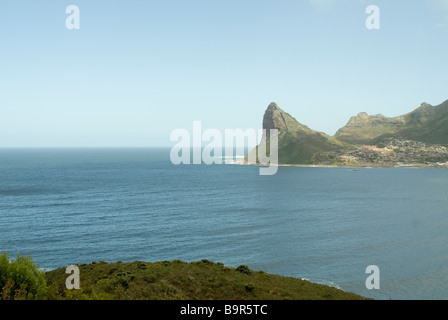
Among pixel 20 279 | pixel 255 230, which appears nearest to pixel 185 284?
pixel 20 279

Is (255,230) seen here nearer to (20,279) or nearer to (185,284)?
(185,284)

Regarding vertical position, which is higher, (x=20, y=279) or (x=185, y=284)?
(x=20, y=279)

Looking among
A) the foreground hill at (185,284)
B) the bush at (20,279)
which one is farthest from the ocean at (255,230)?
the bush at (20,279)

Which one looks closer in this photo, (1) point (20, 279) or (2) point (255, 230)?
(1) point (20, 279)

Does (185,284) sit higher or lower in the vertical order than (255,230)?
higher

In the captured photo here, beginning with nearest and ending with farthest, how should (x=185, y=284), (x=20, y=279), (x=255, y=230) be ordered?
(x=20, y=279)
(x=185, y=284)
(x=255, y=230)

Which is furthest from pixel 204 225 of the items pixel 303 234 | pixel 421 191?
pixel 421 191

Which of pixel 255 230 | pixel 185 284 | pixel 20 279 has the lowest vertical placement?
pixel 255 230

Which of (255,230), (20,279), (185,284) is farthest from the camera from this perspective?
(255,230)

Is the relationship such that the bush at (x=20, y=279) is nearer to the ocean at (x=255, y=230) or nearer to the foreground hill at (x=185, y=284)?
the foreground hill at (x=185, y=284)

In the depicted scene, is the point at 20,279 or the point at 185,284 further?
the point at 185,284
